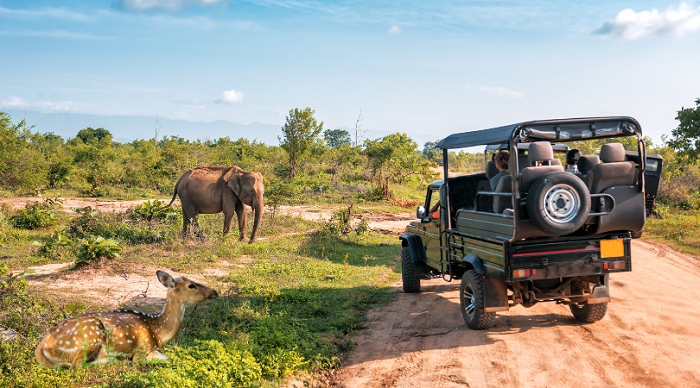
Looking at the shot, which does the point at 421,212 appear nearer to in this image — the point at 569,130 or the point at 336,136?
the point at 569,130

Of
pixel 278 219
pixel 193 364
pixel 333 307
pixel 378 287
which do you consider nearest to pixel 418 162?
pixel 278 219

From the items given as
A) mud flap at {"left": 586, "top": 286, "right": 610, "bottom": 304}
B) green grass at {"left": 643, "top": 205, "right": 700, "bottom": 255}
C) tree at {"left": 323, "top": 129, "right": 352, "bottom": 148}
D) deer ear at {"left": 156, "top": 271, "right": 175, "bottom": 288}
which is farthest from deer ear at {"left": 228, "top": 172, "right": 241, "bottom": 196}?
tree at {"left": 323, "top": 129, "right": 352, "bottom": 148}

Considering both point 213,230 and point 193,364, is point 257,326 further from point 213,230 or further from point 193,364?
point 213,230

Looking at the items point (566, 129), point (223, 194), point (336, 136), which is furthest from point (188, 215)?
point (336, 136)

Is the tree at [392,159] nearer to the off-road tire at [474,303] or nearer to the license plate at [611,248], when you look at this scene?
the off-road tire at [474,303]

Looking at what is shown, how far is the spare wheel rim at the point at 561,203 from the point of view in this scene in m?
5.27

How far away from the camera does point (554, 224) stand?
525 centimetres

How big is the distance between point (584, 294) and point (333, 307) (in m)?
3.78

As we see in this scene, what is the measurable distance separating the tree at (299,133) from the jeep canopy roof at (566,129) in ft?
76.7

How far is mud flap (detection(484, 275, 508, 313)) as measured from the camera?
6.08m

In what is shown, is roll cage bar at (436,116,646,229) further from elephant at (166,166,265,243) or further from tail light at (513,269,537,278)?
elephant at (166,166,265,243)

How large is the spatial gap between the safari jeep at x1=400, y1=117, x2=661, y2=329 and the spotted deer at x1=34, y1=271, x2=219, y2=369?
3.45 meters

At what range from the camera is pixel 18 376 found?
14.0 ft

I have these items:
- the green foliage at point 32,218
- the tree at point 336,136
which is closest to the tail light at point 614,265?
the green foliage at point 32,218
